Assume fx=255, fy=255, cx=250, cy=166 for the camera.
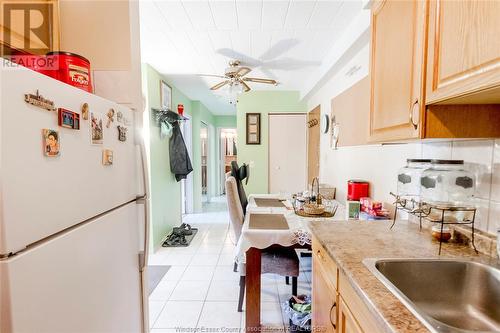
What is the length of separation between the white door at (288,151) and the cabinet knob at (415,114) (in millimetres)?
3486

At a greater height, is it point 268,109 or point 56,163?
point 268,109

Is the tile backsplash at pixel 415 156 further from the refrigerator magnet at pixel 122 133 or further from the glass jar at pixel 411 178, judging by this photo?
the refrigerator magnet at pixel 122 133

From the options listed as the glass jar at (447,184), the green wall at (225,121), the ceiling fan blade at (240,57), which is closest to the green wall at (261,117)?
the ceiling fan blade at (240,57)

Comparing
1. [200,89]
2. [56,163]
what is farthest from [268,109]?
[56,163]

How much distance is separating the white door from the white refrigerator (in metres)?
3.46

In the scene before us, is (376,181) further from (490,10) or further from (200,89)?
(200,89)

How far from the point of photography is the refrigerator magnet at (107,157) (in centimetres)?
101

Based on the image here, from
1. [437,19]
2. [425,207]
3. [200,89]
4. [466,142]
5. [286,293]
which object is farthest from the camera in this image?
[200,89]

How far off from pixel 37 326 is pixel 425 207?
5.22 feet

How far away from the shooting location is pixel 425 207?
1281mm

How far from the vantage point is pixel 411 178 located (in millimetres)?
1483

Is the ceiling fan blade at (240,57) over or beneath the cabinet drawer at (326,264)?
over

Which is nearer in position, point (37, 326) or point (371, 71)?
point (37, 326)

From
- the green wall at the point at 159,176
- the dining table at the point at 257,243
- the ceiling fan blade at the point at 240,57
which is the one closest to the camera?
the dining table at the point at 257,243
